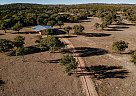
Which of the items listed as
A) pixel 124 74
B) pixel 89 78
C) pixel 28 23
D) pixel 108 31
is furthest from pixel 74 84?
pixel 28 23

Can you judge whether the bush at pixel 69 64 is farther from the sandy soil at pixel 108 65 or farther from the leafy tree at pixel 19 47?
the leafy tree at pixel 19 47

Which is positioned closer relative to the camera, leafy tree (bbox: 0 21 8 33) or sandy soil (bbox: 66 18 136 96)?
sandy soil (bbox: 66 18 136 96)

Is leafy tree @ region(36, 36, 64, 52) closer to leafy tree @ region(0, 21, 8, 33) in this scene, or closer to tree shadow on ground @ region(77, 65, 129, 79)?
tree shadow on ground @ region(77, 65, 129, 79)

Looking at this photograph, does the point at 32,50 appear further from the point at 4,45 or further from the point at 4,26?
the point at 4,26

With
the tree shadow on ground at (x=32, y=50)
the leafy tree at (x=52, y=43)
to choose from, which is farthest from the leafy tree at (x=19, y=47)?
the leafy tree at (x=52, y=43)

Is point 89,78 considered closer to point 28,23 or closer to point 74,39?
point 74,39

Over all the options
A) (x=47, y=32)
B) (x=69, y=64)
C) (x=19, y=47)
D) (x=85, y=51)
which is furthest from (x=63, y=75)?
(x=47, y=32)

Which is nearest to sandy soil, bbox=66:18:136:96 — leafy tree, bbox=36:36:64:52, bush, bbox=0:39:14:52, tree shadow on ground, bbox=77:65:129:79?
tree shadow on ground, bbox=77:65:129:79

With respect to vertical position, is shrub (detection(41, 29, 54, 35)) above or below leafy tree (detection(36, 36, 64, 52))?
below
